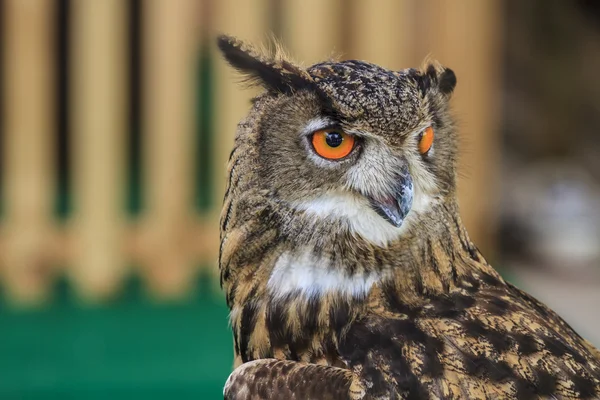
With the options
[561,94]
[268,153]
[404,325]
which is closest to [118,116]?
[268,153]

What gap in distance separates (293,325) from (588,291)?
359cm

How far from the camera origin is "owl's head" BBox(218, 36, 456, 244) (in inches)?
58.6

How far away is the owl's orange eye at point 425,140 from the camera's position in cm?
158

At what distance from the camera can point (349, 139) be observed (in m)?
1.53

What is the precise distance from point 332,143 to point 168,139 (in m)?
2.52

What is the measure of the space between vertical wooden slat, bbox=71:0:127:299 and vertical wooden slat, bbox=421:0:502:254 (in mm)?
1563

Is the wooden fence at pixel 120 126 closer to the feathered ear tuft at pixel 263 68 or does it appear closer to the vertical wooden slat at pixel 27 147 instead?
the vertical wooden slat at pixel 27 147

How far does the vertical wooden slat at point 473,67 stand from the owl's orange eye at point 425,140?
8.02 ft

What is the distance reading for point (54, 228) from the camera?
3891 millimetres

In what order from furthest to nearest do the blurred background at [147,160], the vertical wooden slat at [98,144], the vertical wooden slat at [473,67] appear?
the vertical wooden slat at [473,67], the vertical wooden slat at [98,144], the blurred background at [147,160]

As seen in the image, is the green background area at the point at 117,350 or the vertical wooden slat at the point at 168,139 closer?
the green background area at the point at 117,350

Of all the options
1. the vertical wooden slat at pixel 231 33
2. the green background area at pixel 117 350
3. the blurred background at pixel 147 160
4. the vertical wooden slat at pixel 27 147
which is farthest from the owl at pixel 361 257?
the vertical wooden slat at pixel 27 147

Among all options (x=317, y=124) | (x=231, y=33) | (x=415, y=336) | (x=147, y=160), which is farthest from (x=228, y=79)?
(x=415, y=336)

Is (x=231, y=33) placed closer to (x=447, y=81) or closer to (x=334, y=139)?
(x=447, y=81)
